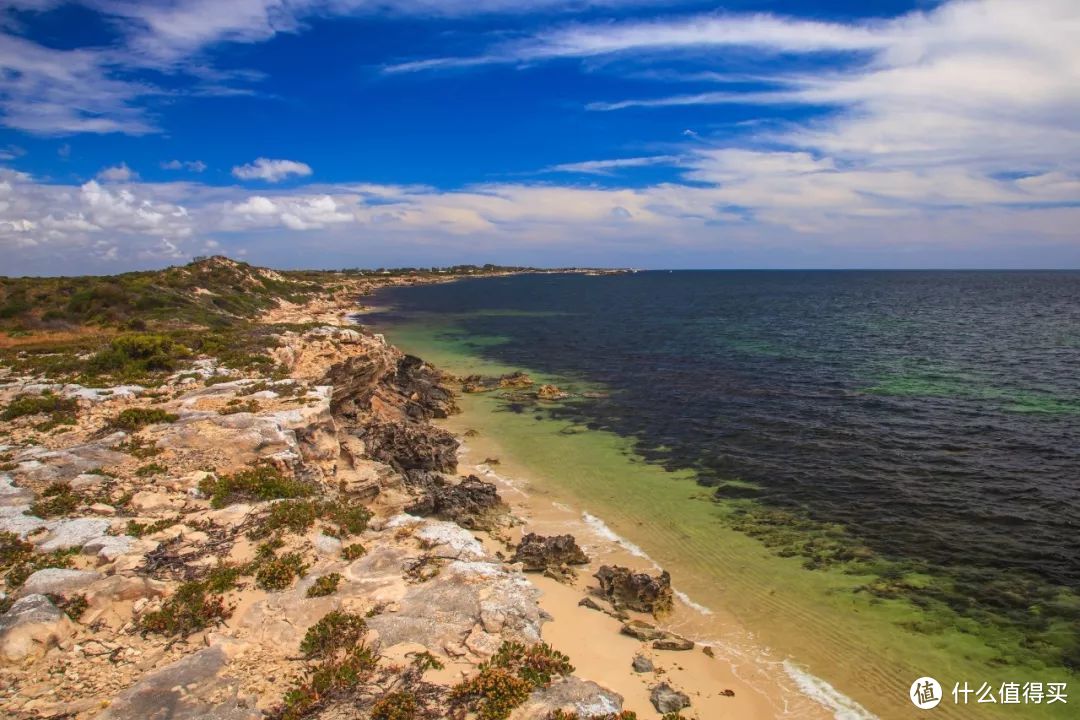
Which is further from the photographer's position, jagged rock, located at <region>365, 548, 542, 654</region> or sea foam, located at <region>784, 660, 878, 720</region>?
sea foam, located at <region>784, 660, 878, 720</region>

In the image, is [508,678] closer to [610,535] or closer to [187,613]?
[187,613]

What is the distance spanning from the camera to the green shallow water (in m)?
14.6

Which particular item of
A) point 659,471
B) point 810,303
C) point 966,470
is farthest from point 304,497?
point 810,303

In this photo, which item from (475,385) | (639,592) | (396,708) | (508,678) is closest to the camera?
(396,708)

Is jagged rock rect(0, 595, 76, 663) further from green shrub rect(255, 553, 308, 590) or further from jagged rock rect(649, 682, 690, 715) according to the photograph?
jagged rock rect(649, 682, 690, 715)

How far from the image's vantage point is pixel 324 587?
516 inches

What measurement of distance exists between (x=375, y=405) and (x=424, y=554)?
2166 cm

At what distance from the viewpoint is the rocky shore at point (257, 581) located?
408 inches

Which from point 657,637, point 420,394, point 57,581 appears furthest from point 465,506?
point 420,394

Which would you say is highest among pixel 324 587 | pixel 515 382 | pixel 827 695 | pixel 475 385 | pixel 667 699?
pixel 324 587

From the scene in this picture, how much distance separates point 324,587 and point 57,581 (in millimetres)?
5313

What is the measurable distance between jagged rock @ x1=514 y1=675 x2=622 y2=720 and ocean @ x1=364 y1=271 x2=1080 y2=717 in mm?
7004

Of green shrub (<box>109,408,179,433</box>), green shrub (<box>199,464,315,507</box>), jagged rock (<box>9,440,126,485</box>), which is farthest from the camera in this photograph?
green shrub (<box>109,408,179,433</box>)

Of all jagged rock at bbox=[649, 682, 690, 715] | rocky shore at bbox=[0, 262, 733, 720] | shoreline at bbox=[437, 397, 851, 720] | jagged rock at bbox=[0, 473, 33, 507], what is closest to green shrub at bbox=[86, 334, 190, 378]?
rocky shore at bbox=[0, 262, 733, 720]
